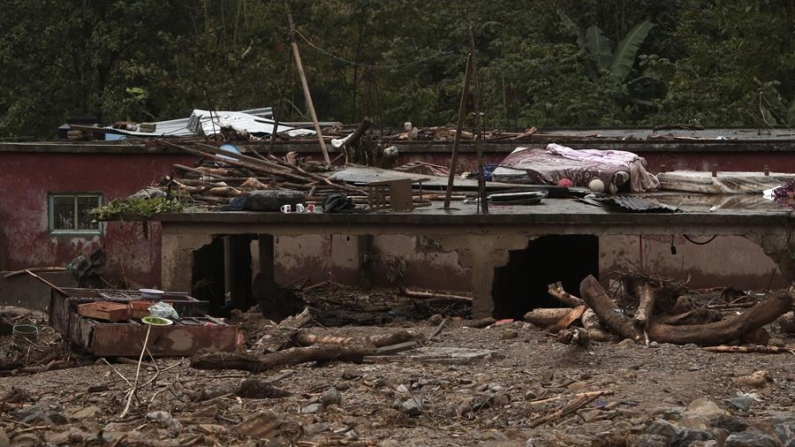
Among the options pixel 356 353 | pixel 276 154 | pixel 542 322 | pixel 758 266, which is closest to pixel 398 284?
pixel 276 154

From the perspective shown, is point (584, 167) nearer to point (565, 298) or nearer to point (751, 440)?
point (565, 298)

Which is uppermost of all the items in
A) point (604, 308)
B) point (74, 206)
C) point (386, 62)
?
point (386, 62)

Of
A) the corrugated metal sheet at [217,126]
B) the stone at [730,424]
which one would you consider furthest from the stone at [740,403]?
the corrugated metal sheet at [217,126]

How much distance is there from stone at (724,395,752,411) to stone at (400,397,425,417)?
255cm

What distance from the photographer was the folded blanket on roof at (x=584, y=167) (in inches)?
862

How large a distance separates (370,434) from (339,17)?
27.3 metres

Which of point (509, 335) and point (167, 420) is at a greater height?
point (167, 420)

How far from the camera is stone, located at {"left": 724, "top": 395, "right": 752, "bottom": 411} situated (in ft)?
38.3

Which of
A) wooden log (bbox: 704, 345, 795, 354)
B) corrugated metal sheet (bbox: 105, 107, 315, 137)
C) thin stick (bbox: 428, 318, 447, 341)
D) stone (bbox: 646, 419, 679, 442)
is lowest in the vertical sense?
thin stick (bbox: 428, 318, 447, 341)

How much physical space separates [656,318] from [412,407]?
5.09 metres

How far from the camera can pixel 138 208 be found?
19.5 meters

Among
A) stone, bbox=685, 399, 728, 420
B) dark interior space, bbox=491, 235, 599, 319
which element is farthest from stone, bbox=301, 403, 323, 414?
dark interior space, bbox=491, 235, 599, 319

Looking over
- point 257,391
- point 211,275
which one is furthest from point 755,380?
point 211,275

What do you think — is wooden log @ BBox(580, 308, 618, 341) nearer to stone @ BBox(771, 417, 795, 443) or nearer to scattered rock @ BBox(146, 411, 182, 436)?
stone @ BBox(771, 417, 795, 443)
